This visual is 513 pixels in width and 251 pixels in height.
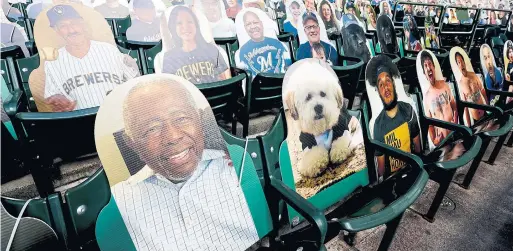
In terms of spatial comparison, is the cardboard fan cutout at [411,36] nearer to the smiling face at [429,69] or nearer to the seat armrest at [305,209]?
the smiling face at [429,69]

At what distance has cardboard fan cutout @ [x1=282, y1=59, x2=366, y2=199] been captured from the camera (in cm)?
119

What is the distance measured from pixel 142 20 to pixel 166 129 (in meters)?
2.15

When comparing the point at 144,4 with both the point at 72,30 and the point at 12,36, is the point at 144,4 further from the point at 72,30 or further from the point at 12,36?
the point at 72,30

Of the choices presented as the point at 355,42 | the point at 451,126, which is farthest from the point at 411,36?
the point at 451,126

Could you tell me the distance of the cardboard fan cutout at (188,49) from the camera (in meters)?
1.74

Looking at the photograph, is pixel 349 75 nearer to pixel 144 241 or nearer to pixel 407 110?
Result: pixel 407 110

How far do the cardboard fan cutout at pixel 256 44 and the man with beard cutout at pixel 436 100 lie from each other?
109 centimetres

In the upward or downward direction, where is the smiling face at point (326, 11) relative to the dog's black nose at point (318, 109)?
upward

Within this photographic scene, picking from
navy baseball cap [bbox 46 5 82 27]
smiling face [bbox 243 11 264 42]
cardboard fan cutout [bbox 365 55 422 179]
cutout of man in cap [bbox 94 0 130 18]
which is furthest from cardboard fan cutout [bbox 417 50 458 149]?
cutout of man in cap [bbox 94 0 130 18]

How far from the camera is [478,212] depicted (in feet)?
6.06

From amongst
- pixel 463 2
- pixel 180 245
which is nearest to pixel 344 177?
pixel 180 245

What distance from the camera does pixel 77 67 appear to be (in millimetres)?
1489


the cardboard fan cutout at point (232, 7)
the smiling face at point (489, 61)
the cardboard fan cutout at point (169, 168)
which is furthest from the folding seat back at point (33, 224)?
the smiling face at point (489, 61)

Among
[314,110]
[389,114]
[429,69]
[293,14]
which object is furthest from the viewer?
[293,14]
